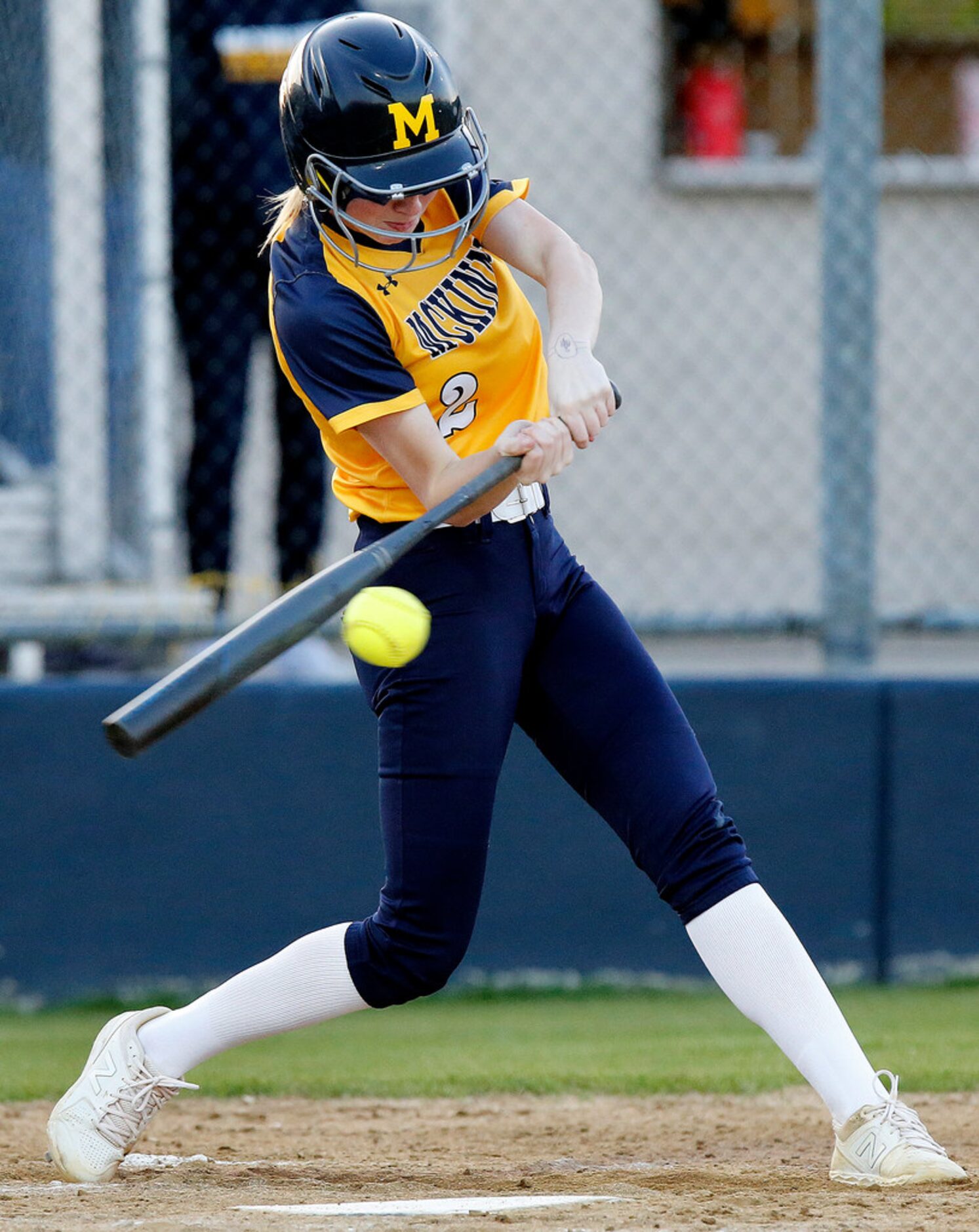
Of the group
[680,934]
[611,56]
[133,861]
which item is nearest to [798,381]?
[611,56]

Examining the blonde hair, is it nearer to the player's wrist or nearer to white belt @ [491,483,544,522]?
the player's wrist

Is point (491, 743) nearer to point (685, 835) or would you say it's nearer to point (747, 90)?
point (685, 835)

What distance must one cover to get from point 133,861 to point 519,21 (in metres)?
5.00

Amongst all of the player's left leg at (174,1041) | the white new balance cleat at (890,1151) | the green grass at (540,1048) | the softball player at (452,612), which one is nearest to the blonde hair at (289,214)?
the softball player at (452,612)

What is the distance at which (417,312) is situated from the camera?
303 cm

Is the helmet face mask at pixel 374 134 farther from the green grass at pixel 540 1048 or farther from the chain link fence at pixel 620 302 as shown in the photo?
the chain link fence at pixel 620 302

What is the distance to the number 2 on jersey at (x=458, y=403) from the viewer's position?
310 cm

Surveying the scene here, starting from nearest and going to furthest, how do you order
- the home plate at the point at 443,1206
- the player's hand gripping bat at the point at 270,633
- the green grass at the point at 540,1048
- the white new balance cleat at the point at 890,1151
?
the player's hand gripping bat at the point at 270,633 < the home plate at the point at 443,1206 < the white new balance cleat at the point at 890,1151 < the green grass at the point at 540,1048

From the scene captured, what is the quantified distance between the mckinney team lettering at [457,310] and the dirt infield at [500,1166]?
142cm

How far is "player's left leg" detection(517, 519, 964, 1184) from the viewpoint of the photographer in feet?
9.82

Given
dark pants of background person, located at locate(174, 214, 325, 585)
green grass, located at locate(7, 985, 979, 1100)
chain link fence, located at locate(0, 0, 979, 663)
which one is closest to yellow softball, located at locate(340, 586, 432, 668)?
green grass, located at locate(7, 985, 979, 1100)

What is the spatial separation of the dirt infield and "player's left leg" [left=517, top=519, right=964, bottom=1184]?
0.13 metres

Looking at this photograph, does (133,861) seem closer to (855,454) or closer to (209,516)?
(209,516)

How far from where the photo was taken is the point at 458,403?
3131 millimetres
